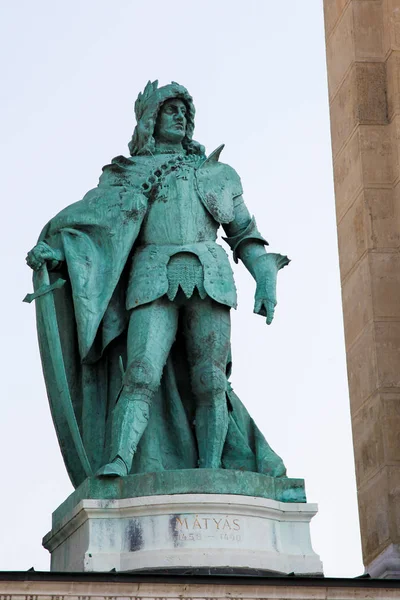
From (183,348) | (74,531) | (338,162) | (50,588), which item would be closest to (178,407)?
(183,348)

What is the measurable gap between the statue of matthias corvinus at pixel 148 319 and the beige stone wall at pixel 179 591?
146 cm

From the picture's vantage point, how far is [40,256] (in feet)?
43.5

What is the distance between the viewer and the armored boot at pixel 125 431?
12555 mm

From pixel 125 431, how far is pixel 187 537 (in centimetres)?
97

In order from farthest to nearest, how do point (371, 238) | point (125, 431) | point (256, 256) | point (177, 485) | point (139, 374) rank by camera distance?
point (371, 238) → point (256, 256) → point (139, 374) → point (125, 431) → point (177, 485)

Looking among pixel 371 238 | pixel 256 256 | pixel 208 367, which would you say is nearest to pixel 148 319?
pixel 208 367

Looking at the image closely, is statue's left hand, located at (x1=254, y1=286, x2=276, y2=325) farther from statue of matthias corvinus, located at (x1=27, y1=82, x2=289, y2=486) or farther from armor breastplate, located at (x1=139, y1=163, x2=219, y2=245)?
armor breastplate, located at (x1=139, y1=163, x2=219, y2=245)

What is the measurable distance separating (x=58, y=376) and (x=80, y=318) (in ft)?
1.45

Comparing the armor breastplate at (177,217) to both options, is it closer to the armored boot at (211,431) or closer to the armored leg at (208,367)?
the armored leg at (208,367)

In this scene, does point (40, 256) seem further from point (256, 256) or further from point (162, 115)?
point (256, 256)

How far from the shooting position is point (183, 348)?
44.1 feet

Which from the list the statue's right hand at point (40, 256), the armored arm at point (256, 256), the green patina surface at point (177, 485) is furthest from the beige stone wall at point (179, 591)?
the statue's right hand at point (40, 256)

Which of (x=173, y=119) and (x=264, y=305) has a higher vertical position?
(x=173, y=119)

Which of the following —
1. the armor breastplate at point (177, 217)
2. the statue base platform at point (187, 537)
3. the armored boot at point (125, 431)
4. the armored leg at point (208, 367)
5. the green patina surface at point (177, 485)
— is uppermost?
the armor breastplate at point (177, 217)
